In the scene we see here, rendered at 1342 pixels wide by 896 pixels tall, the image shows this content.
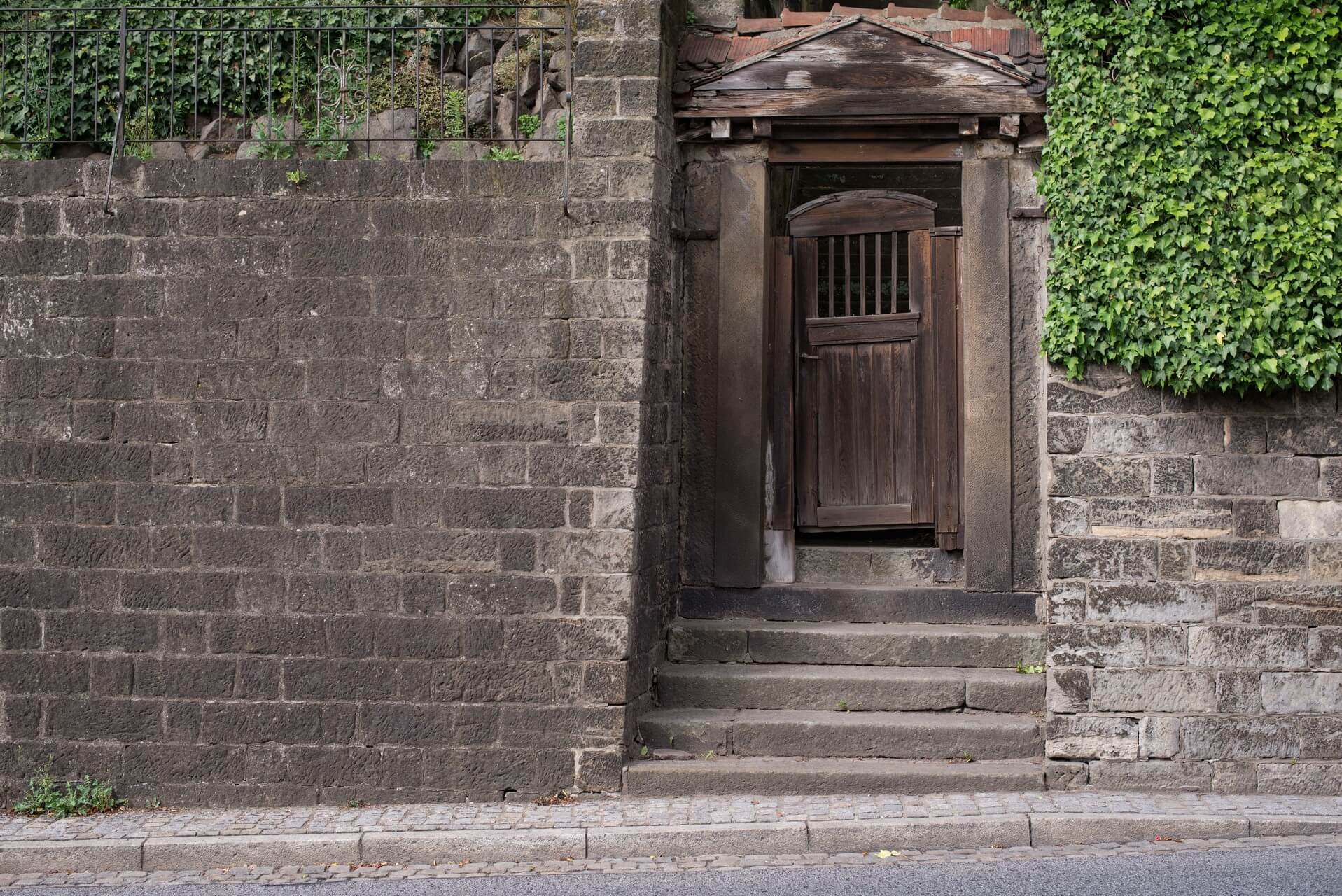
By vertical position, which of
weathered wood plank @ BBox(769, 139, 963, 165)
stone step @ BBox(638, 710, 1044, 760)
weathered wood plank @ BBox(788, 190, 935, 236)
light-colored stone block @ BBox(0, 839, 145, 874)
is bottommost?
light-colored stone block @ BBox(0, 839, 145, 874)

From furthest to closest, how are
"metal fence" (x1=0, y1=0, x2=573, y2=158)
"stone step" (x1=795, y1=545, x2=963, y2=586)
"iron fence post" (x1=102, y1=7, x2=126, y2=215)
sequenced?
"stone step" (x1=795, y1=545, x2=963, y2=586)
"metal fence" (x1=0, y1=0, x2=573, y2=158)
"iron fence post" (x1=102, y1=7, x2=126, y2=215)

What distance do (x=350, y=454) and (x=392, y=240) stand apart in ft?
3.74

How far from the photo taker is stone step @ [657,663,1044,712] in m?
6.94

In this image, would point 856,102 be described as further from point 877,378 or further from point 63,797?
point 63,797

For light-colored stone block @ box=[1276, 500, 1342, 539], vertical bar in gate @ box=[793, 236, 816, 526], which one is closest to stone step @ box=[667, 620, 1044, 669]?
vertical bar in gate @ box=[793, 236, 816, 526]

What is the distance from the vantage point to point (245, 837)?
5984mm

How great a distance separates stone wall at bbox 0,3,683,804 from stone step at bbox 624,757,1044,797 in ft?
0.91

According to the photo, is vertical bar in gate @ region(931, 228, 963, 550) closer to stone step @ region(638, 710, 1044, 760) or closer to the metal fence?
stone step @ region(638, 710, 1044, 760)

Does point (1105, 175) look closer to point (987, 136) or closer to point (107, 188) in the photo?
point (987, 136)

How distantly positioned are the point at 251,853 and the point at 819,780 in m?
2.75

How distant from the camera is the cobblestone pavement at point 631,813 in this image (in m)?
6.04

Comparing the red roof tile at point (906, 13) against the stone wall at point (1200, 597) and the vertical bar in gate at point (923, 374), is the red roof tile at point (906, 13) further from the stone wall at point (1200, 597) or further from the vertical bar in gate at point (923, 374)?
the stone wall at point (1200, 597)

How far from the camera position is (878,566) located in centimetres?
766

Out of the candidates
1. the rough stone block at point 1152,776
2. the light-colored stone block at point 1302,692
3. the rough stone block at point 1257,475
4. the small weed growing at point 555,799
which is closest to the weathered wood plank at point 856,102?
the rough stone block at point 1257,475
